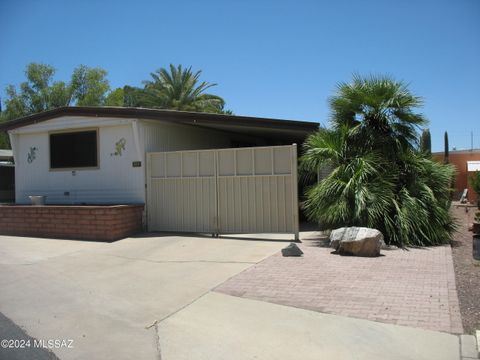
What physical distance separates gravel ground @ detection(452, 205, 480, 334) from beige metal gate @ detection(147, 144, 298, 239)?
11.1 ft

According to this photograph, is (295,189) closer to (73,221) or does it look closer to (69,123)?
(73,221)

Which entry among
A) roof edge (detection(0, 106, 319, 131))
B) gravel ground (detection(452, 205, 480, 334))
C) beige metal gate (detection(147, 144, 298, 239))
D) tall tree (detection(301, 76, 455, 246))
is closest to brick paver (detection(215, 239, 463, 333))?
gravel ground (detection(452, 205, 480, 334))

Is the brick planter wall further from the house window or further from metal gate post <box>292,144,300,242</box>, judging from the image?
metal gate post <box>292,144,300,242</box>

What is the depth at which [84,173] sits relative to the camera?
13125mm

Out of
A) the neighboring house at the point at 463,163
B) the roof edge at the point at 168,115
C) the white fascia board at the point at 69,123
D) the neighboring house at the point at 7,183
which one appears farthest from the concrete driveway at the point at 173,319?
the neighboring house at the point at 463,163

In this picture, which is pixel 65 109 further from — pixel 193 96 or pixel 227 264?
pixel 193 96

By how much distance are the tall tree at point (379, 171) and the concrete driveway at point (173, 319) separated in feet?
8.13

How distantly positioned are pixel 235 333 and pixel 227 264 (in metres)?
3.18

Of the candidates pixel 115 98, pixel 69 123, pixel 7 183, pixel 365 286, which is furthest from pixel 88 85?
pixel 365 286

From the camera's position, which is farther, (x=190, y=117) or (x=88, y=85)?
(x=88, y=85)

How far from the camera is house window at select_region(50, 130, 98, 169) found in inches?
509

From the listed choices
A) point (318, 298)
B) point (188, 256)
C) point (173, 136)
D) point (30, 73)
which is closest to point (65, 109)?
point (173, 136)

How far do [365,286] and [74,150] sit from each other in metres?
9.44

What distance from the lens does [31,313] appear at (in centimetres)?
562
